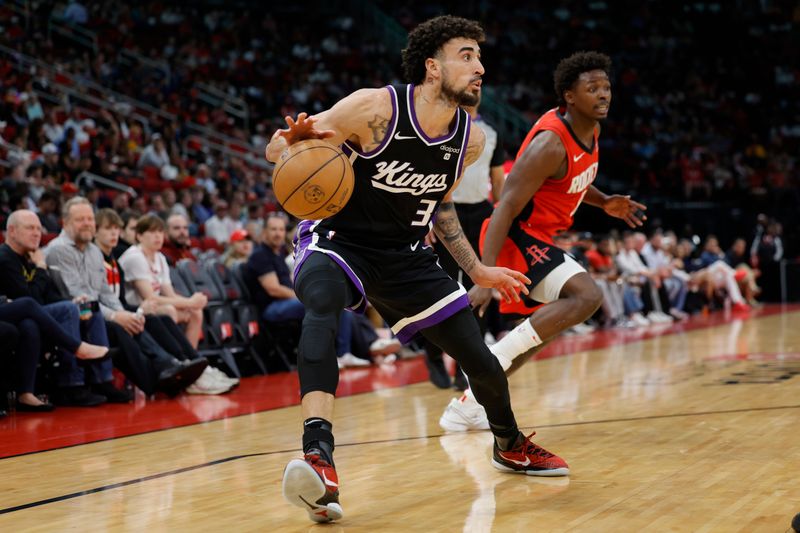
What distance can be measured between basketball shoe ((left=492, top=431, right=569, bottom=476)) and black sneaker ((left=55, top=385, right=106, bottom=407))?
370 centimetres

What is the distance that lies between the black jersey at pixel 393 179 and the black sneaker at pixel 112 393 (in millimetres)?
3635

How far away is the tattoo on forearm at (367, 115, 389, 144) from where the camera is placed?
3.62 meters

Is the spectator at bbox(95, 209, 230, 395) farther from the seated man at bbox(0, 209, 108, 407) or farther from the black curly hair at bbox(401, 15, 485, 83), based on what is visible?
the black curly hair at bbox(401, 15, 485, 83)

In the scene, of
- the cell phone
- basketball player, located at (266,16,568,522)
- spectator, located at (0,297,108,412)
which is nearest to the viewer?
basketball player, located at (266,16,568,522)

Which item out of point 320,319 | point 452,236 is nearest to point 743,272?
point 452,236

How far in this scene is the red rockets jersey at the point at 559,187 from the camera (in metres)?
5.07

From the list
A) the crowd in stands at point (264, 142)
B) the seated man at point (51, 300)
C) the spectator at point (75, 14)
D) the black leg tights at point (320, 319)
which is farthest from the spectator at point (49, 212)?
A: the spectator at point (75, 14)

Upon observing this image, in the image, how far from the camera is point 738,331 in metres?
12.0

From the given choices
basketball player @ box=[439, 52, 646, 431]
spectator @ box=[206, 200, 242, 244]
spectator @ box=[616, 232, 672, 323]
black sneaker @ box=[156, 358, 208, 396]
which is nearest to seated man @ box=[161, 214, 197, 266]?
black sneaker @ box=[156, 358, 208, 396]

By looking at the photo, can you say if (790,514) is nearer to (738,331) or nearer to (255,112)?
(738,331)

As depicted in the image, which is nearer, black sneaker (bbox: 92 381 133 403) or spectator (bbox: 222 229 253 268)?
black sneaker (bbox: 92 381 133 403)

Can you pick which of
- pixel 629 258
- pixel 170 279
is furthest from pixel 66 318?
pixel 629 258

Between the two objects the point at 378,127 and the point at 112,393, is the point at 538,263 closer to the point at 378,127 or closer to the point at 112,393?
the point at 378,127

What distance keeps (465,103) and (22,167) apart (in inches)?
333
